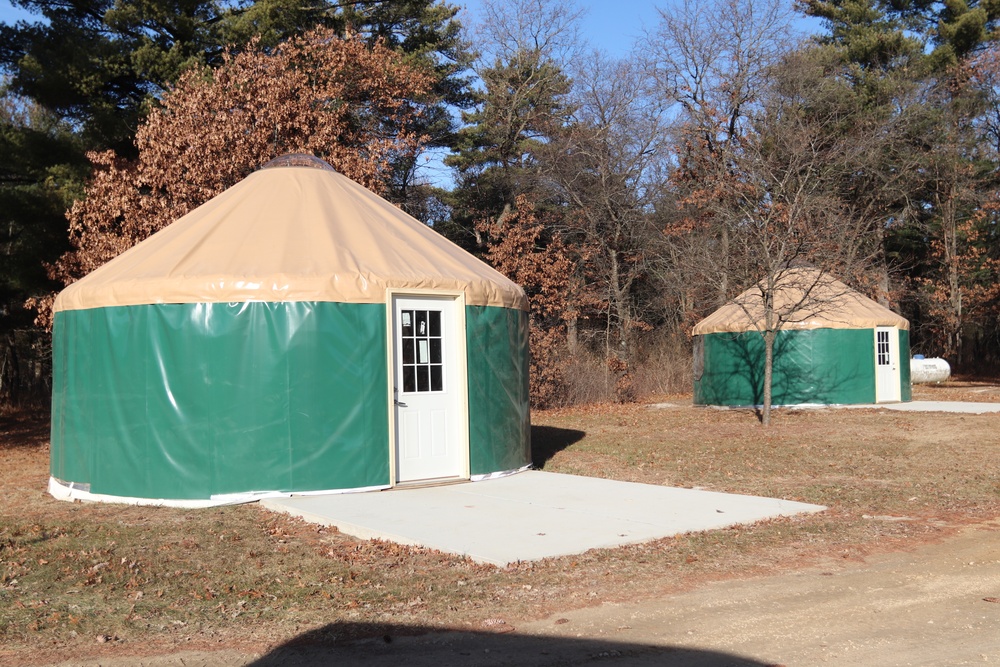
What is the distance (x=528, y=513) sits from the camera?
766 cm

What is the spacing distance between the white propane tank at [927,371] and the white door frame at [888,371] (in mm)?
6607

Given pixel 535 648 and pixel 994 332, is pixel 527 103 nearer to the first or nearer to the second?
pixel 994 332

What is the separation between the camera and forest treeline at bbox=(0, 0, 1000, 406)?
56.6 feet

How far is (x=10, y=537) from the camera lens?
7.02m

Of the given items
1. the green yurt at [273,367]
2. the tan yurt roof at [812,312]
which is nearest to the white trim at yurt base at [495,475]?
the green yurt at [273,367]

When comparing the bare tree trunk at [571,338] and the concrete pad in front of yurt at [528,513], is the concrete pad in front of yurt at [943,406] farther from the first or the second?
the concrete pad in front of yurt at [528,513]

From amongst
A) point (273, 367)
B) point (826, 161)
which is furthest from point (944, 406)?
point (273, 367)

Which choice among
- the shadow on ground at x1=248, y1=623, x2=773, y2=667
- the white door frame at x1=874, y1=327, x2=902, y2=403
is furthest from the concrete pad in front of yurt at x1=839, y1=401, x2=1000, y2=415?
the shadow on ground at x1=248, y1=623, x2=773, y2=667

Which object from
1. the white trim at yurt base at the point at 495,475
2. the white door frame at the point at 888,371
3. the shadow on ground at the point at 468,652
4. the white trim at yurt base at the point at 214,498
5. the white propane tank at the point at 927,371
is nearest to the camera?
the shadow on ground at the point at 468,652

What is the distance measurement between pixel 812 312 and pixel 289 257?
13.0m

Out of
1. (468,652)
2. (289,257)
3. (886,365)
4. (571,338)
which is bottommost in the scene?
(468,652)

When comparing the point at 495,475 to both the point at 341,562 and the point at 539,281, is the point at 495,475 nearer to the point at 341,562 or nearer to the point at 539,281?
the point at 341,562

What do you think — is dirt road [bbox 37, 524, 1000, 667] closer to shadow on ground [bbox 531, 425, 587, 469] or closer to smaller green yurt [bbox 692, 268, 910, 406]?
shadow on ground [bbox 531, 425, 587, 469]

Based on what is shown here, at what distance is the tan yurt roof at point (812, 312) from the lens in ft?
61.1
